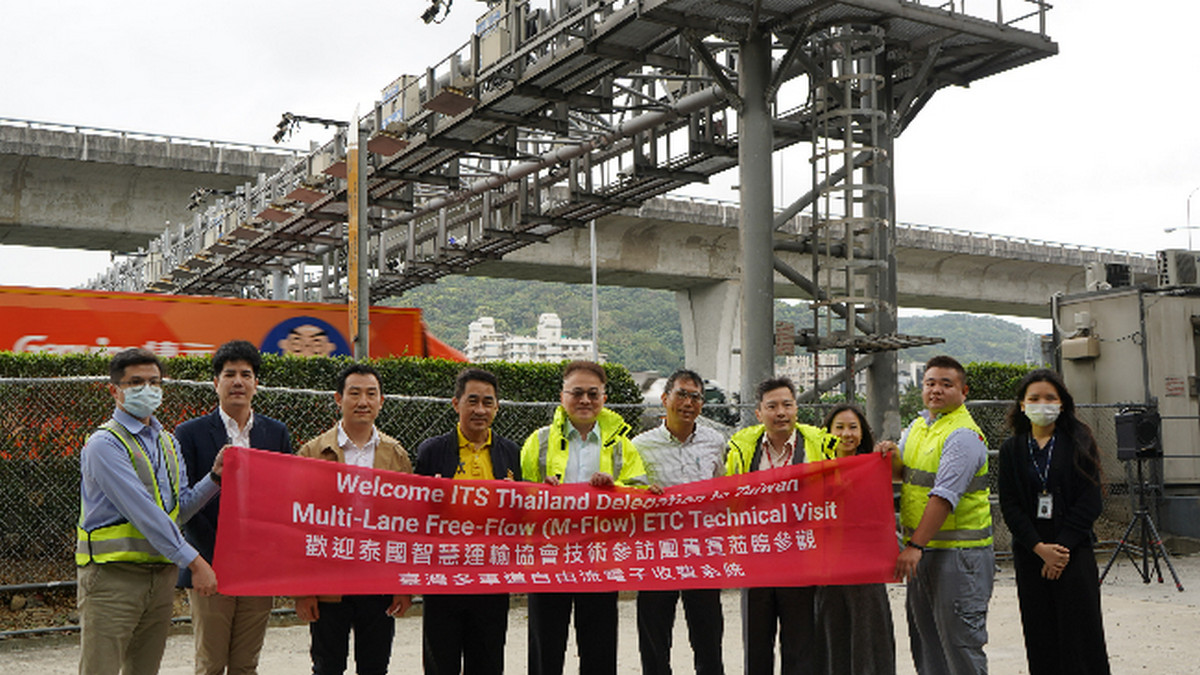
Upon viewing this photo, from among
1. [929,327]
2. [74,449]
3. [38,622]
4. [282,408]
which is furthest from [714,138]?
[929,327]

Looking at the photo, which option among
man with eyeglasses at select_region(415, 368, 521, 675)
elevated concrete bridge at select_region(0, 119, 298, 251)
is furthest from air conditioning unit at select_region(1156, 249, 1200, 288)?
elevated concrete bridge at select_region(0, 119, 298, 251)

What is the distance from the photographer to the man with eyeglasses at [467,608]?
18.7ft

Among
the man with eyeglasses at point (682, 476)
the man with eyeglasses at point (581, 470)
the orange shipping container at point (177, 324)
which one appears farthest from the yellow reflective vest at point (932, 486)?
the orange shipping container at point (177, 324)

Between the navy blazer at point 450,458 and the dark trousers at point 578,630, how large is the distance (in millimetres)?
714

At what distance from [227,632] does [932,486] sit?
3.85 meters

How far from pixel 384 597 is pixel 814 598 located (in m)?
2.48

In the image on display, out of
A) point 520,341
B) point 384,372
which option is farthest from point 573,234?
point 520,341

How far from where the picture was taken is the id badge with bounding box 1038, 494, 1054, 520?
6.03 metres

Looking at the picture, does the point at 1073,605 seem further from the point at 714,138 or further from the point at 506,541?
the point at 714,138

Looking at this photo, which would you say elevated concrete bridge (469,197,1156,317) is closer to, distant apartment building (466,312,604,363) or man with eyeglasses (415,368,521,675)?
man with eyeglasses (415,368,521,675)

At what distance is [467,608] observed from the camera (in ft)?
19.0

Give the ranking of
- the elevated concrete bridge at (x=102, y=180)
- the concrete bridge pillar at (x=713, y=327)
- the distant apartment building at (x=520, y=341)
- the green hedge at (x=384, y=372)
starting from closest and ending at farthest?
the green hedge at (x=384, y=372)
the elevated concrete bridge at (x=102, y=180)
the concrete bridge pillar at (x=713, y=327)
the distant apartment building at (x=520, y=341)

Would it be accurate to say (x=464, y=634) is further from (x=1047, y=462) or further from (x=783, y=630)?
(x=1047, y=462)

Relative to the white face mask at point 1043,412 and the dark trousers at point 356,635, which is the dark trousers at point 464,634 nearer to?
the dark trousers at point 356,635
